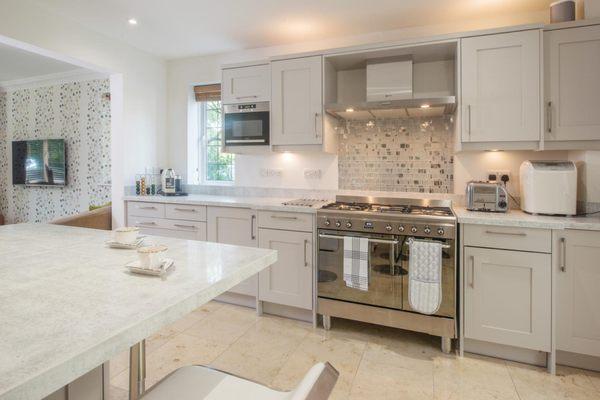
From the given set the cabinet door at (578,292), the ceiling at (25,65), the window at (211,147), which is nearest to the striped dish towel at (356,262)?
the cabinet door at (578,292)

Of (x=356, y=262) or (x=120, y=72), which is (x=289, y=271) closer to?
(x=356, y=262)

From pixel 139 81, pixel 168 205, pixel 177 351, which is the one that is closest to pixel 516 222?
pixel 177 351

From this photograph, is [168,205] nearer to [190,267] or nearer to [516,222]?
[190,267]

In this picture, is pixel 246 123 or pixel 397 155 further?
pixel 246 123

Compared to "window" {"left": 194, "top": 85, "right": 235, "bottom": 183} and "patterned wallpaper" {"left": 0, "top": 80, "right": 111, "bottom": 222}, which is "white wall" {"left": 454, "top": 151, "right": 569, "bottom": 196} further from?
"patterned wallpaper" {"left": 0, "top": 80, "right": 111, "bottom": 222}

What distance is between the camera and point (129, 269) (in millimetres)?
1127

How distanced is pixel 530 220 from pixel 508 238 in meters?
0.17

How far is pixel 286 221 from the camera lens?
2814 millimetres

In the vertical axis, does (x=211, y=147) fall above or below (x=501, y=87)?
below

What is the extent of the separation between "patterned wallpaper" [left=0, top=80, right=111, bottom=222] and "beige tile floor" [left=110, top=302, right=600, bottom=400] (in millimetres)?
3165

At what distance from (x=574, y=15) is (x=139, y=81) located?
399 cm

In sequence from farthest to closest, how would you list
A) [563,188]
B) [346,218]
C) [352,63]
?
[352,63], [346,218], [563,188]

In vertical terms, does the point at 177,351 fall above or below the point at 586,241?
below

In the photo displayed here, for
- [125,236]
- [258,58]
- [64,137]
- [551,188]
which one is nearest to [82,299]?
[125,236]
